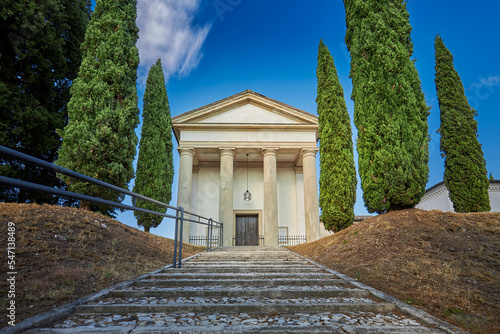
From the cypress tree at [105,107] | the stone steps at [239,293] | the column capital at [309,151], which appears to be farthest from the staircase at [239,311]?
the column capital at [309,151]

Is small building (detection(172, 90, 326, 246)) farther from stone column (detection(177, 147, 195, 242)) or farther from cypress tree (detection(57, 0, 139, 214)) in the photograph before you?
cypress tree (detection(57, 0, 139, 214))

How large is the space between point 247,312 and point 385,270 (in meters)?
2.94

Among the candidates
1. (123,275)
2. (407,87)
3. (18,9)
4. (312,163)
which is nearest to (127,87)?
(18,9)

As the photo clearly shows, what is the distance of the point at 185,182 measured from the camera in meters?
14.6

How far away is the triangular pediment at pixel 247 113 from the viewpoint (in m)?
15.5

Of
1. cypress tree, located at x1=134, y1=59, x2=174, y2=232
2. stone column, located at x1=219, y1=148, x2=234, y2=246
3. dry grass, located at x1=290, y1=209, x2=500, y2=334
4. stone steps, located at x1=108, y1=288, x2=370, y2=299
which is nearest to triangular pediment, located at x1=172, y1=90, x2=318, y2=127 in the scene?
cypress tree, located at x1=134, y1=59, x2=174, y2=232

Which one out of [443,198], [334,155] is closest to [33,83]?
[334,155]

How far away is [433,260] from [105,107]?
29.3ft

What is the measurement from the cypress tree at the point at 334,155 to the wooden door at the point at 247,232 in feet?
19.5

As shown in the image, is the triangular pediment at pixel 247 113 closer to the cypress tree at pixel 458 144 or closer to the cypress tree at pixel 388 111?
the cypress tree at pixel 458 144

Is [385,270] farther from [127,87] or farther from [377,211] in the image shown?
[127,87]

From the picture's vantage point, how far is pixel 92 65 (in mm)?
8812

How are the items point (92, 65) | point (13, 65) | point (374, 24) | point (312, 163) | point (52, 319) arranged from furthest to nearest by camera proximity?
point (312, 163) < point (13, 65) < point (92, 65) < point (374, 24) < point (52, 319)

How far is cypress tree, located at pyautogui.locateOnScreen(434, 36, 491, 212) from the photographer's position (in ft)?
36.8
